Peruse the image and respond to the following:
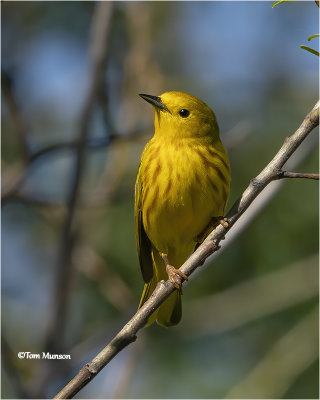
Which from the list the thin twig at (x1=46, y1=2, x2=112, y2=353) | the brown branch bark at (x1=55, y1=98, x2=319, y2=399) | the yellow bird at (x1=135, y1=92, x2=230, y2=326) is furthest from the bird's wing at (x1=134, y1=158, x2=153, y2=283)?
the brown branch bark at (x1=55, y1=98, x2=319, y2=399)

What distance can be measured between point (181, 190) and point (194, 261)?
3.95 feet

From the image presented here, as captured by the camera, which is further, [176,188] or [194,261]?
[176,188]

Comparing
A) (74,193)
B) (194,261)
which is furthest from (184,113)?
(194,261)

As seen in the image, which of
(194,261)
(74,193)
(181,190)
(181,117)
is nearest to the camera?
(194,261)

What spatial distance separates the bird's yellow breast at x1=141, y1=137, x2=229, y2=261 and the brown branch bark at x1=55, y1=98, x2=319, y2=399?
3.50 feet

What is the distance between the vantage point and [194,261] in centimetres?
276

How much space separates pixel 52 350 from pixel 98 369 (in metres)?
0.96

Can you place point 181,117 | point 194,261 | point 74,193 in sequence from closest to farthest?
1. point 194,261
2. point 74,193
3. point 181,117

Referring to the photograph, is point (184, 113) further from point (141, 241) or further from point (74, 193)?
point (74, 193)

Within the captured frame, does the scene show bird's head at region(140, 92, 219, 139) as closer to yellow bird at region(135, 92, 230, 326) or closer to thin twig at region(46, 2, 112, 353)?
yellow bird at region(135, 92, 230, 326)

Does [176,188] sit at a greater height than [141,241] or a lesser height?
greater

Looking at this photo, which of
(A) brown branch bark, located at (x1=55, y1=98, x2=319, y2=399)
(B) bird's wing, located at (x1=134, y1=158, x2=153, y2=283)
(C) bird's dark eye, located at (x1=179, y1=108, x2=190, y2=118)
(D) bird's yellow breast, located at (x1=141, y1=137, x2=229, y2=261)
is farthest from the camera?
(C) bird's dark eye, located at (x1=179, y1=108, x2=190, y2=118)

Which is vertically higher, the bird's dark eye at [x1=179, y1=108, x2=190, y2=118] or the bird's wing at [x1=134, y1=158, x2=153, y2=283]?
the bird's dark eye at [x1=179, y1=108, x2=190, y2=118]

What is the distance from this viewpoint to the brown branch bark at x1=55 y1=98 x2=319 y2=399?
2.31 metres
